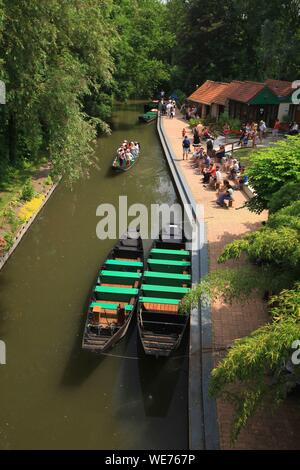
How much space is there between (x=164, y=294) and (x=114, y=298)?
1.53 meters

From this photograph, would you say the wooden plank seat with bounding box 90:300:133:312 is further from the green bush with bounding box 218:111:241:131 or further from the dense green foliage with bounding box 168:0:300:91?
the dense green foliage with bounding box 168:0:300:91

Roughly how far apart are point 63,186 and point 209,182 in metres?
8.59

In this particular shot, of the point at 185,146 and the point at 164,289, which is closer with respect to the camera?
the point at 164,289

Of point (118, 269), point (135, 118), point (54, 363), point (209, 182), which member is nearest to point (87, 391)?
point (54, 363)

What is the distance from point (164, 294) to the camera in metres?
13.0

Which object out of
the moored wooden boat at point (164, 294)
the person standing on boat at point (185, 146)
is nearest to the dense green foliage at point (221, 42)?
the person standing on boat at point (185, 146)

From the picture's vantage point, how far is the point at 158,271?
574 inches

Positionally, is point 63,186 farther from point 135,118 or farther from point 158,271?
point 135,118

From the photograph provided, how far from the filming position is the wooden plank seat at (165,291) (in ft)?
42.6

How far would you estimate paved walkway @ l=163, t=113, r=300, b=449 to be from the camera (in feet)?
28.3

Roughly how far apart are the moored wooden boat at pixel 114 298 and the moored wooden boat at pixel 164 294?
0.37 meters

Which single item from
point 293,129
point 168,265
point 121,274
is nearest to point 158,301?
point 121,274

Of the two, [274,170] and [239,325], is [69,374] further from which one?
[274,170]

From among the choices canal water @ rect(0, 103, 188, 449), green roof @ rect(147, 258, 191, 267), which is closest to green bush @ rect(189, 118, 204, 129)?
canal water @ rect(0, 103, 188, 449)
